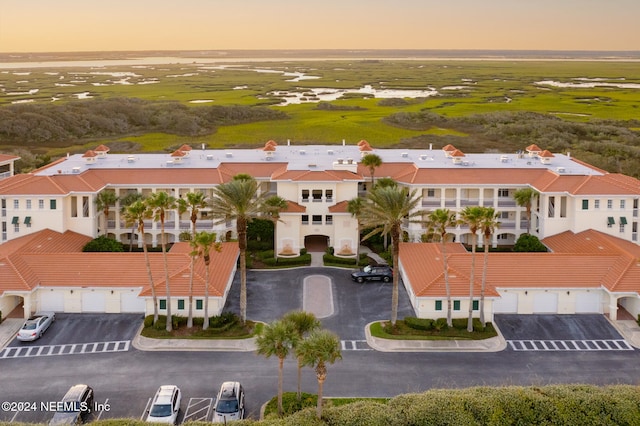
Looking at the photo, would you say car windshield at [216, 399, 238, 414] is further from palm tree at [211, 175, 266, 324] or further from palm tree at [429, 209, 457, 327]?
palm tree at [429, 209, 457, 327]

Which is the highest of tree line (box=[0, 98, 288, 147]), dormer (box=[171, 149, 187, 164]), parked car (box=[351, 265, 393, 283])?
tree line (box=[0, 98, 288, 147])

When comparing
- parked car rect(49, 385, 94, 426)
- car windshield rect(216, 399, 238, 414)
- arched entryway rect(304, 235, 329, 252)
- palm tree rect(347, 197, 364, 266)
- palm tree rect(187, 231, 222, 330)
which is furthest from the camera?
arched entryway rect(304, 235, 329, 252)

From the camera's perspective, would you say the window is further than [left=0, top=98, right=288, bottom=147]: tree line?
No

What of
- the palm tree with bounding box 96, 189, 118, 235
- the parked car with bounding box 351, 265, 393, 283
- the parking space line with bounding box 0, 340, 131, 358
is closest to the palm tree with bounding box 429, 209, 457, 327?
the parked car with bounding box 351, 265, 393, 283

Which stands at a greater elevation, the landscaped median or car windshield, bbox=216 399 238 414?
car windshield, bbox=216 399 238 414

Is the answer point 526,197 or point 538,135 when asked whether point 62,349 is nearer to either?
point 526,197

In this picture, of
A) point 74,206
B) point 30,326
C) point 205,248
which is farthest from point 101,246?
point 205,248

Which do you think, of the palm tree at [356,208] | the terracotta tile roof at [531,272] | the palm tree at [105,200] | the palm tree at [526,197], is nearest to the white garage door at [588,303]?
the terracotta tile roof at [531,272]

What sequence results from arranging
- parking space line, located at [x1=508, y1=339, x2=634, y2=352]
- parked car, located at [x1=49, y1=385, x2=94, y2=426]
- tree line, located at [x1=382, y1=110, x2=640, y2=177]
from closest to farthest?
parked car, located at [x1=49, y1=385, x2=94, y2=426] → parking space line, located at [x1=508, y1=339, x2=634, y2=352] → tree line, located at [x1=382, y1=110, x2=640, y2=177]
